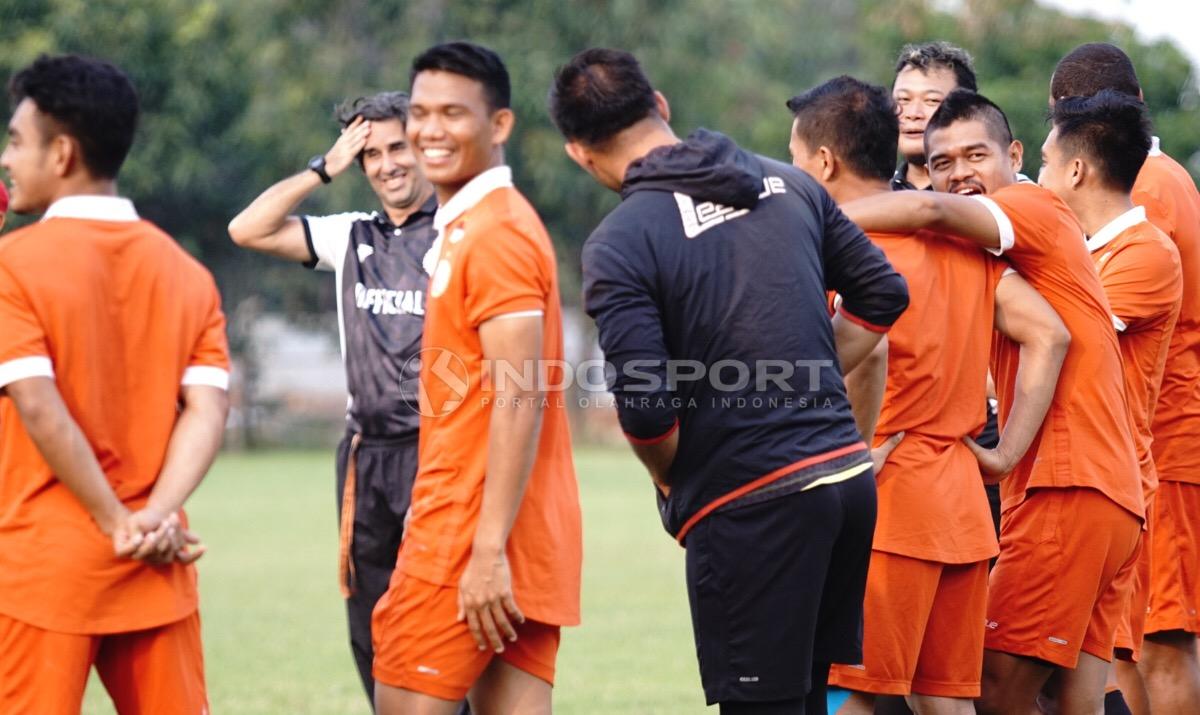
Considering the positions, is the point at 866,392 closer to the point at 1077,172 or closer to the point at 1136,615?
the point at 1077,172

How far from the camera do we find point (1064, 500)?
5.15 meters

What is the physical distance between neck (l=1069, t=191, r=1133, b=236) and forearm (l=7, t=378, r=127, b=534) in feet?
12.1

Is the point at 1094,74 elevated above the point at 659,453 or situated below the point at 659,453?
above

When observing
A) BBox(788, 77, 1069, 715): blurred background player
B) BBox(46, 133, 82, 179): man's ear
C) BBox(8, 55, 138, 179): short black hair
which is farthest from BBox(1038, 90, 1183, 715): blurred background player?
BBox(46, 133, 82, 179): man's ear

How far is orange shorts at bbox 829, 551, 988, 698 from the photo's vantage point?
189 inches

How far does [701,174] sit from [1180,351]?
9.27 feet

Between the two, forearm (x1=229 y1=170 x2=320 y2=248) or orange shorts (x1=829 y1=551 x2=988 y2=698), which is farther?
forearm (x1=229 y1=170 x2=320 y2=248)

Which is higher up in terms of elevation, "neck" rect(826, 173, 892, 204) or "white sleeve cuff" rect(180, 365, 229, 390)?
"neck" rect(826, 173, 892, 204)

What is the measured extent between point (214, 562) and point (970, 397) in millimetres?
11211

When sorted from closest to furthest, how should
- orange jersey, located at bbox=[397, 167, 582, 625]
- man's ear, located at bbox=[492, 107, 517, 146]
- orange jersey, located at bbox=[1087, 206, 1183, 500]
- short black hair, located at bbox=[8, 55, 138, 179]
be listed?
short black hair, located at bbox=[8, 55, 138, 179] → orange jersey, located at bbox=[397, 167, 582, 625] → man's ear, located at bbox=[492, 107, 517, 146] → orange jersey, located at bbox=[1087, 206, 1183, 500]

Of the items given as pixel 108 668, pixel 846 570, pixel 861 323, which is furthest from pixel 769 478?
pixel 108 668

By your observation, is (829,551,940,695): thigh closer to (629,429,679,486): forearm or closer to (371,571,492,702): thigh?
(629,429,679,486): forearm

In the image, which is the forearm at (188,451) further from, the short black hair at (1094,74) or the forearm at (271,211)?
the short black hair at (1094,74)

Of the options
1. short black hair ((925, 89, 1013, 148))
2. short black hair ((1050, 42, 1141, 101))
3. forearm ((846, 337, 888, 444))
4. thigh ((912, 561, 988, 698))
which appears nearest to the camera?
forearm ((846, 337, 888, 444))
